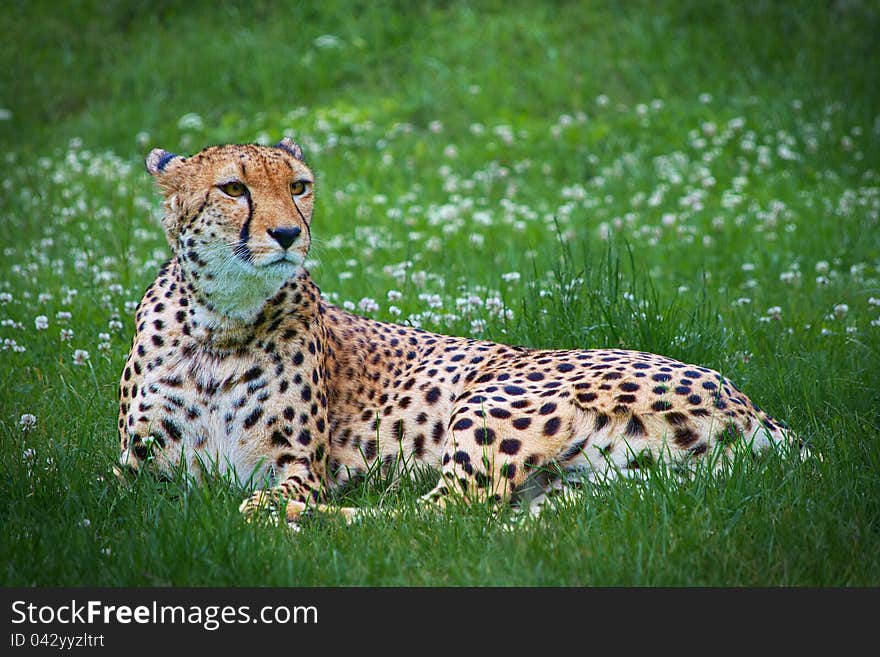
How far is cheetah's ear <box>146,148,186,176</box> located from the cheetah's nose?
676mm

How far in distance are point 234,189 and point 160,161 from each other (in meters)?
0.51

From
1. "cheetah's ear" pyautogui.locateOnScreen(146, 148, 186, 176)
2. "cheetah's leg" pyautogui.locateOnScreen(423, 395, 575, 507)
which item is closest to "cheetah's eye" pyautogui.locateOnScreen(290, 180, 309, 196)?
"cheetah's ear" pyautogui.locateOnScreen(146, 148, 186, 176)

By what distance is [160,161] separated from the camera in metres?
4.47

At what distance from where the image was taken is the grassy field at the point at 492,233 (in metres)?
3.57

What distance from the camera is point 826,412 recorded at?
4859mm

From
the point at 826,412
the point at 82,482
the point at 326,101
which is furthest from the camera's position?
the point at 326,101

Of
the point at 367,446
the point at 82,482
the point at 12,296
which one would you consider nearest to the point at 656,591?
the point at 367,446

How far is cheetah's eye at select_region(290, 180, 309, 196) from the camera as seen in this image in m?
4.29

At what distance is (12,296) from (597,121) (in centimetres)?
673

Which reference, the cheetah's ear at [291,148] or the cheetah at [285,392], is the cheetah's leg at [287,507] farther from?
the cheetah's ear at [291,148]

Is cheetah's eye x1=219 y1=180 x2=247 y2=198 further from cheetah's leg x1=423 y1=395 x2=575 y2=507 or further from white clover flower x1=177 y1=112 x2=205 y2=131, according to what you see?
white clover flower x1=177 y1=112 x2=205 y2=131

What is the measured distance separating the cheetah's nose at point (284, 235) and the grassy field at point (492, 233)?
101 cm

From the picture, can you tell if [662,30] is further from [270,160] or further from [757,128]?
[270,160]

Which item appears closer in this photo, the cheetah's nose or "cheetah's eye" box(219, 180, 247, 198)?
the cheetah's nose
